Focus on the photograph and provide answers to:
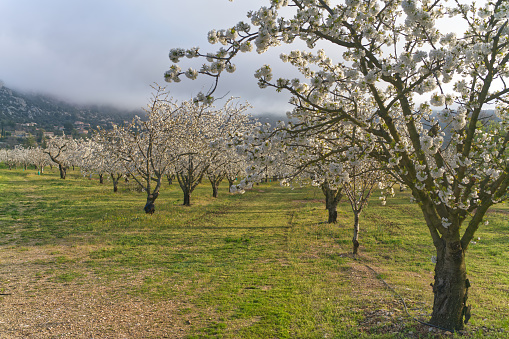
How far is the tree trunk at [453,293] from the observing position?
6.21 m

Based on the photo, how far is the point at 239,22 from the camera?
5902mm

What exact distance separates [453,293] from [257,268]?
22.9 ft

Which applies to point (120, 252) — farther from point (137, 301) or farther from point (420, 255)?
point (420, 255)

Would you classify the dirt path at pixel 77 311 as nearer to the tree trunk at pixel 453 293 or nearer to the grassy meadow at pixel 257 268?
the grassy meadow at pixel 257 268

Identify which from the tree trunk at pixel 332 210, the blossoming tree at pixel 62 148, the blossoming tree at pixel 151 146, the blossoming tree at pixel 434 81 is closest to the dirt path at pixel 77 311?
the blossoming tree at pixel 434 81

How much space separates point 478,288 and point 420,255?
4.55m

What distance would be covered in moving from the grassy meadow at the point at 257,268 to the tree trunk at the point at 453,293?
0.34 meters

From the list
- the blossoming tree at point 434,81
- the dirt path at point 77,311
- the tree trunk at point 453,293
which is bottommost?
the dirt path at point 77,311

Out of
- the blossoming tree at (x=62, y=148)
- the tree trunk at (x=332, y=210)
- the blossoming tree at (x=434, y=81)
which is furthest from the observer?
the blossoming tree at (x=62, y=148)

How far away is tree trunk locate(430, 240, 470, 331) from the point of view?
621 centimetres

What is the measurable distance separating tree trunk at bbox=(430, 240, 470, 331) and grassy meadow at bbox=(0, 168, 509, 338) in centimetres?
34

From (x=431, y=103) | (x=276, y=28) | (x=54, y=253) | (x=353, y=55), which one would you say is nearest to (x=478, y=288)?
(x=431, y=103)

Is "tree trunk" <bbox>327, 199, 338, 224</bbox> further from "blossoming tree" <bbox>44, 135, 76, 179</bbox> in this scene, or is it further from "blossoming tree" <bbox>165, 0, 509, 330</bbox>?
"blossoming tree" <bbox>44, 135, 76, 179</bbox>

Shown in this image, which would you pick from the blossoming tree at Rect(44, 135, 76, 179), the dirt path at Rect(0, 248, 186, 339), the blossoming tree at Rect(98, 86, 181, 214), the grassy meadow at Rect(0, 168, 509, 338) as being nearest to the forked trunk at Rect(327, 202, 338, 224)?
the grassy meadow at Rect(0, 168, 509, 338)
